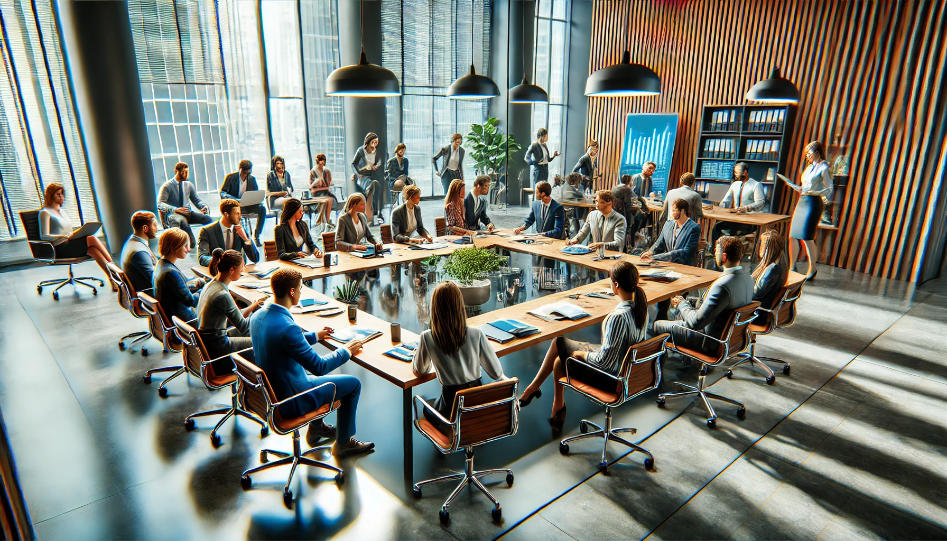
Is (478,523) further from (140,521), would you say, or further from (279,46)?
(279,46)

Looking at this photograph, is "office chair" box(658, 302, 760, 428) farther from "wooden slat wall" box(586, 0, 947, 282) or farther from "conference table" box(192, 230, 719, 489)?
"wooden slat wall" box(586, 0, 947, 282)

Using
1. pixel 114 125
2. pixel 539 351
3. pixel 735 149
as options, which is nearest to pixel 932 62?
pixel 735 149

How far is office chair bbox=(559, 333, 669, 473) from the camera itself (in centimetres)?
343

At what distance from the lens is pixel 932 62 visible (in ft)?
→ 25.0

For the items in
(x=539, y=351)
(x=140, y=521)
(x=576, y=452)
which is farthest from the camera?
(x=539, y=351)

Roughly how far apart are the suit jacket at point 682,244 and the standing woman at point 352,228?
10.2 feet

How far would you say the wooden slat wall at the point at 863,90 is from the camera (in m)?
7.80

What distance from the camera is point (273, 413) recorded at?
3.16 m

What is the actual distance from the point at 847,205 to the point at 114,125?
447 inches

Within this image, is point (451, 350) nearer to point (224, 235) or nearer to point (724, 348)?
point (724, 348)

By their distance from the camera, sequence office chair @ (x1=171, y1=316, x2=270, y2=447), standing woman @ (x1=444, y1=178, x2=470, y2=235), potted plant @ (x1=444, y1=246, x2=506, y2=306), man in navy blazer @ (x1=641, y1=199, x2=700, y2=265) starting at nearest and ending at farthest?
office chair @ (x1=171, y1=316, x2=270, y2=447), potted plant @ (x1=444, y1=246, x2=506, y2=306), man in navy blazer @ (x1=641, y1=199, x2=700, y2=265), standing woman @ (x1=444, y1=178, x2=470, y2=235)

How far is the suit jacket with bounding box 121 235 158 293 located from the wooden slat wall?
30.8ft

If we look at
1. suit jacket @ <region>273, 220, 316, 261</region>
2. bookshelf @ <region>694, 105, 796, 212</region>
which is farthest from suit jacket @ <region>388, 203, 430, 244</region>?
bookshelf @ <region>694, 105, 796, 212</region>

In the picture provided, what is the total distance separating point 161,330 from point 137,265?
35.2 inches
